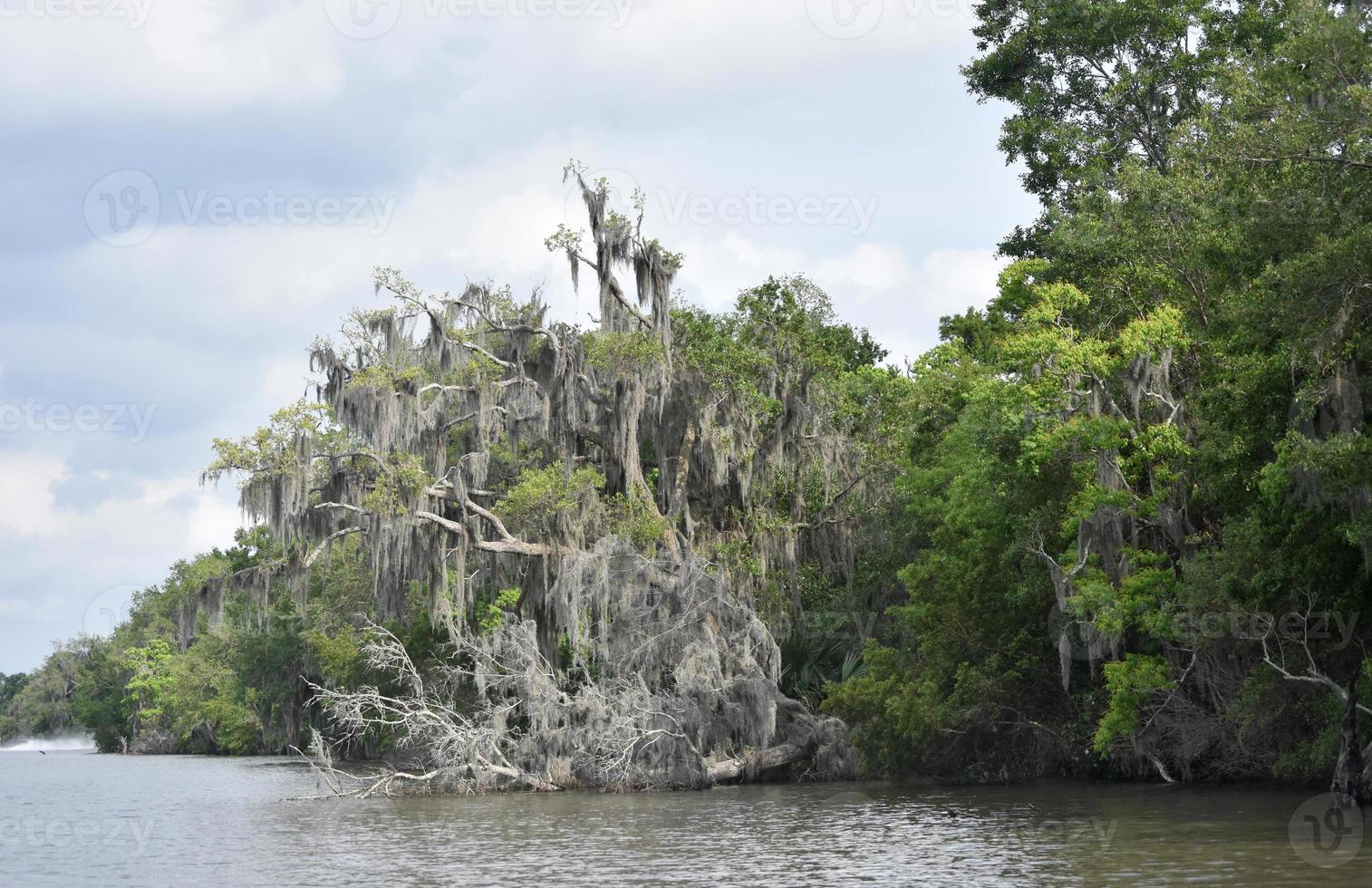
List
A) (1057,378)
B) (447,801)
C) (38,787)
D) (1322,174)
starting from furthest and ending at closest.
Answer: (38,787) → (447,801) → (1057,378) → (1322,174)

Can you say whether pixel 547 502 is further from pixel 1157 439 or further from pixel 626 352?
pixel 1157 439

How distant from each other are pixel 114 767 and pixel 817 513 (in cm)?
3982

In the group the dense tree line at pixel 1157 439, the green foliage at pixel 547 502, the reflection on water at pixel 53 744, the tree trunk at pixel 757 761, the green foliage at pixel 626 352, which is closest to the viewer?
the dense tree line at pixel 1157 439

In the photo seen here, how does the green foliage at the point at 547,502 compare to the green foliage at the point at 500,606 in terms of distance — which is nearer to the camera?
the green foliage at the point at 547,502

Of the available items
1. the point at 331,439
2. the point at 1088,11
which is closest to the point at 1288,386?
the point at 1088,11

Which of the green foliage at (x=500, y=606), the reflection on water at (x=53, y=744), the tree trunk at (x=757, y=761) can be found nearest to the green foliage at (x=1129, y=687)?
the tree trunk at (x=757, y=761)

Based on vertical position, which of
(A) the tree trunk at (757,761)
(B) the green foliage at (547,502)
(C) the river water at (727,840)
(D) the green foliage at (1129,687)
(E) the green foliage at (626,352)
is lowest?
(C) the river water at (727,840)

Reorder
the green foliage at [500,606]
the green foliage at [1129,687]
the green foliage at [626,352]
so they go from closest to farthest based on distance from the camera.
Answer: the green foliage at [1129,687]
the green foliage at [626,352]
the green foliage at [500,606]

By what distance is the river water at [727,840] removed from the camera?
17.2 meters

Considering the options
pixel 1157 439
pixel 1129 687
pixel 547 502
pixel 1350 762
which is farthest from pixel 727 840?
pixel 547 502

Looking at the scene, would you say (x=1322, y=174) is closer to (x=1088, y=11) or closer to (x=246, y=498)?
(x=1088, y=11)

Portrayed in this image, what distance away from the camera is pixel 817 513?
39750mm

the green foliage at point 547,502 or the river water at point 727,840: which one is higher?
the green foliage at point 547,502

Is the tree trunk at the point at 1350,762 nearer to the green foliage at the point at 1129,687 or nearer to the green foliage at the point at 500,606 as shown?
the green foliage at the point at 1129,687
